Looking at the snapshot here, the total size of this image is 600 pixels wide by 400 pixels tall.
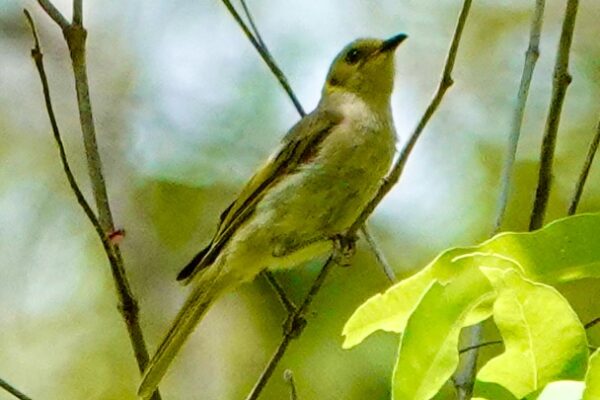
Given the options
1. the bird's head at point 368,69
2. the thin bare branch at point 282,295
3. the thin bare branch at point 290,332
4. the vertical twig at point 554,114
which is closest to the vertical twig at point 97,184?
the thin bare branch at point 290,332

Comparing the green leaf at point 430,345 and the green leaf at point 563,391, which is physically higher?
the green leaf at point 430,345

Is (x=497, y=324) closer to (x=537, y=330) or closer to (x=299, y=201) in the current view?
(x=537, y=330)

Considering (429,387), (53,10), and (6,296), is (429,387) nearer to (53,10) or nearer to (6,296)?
(53,10)

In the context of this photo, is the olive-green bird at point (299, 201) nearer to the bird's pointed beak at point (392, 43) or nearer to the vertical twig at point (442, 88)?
the bird's pointed beak at point (392, 43)

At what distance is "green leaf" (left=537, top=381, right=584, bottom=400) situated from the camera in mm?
1654

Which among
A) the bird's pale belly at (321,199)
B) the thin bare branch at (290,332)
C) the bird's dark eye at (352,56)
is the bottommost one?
the thin bare branch at (290,332)

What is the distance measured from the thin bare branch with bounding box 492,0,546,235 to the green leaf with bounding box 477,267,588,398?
1.39 meters

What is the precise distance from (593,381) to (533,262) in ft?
1.31

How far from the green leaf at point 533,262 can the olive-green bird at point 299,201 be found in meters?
2.49

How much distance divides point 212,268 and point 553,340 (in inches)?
122

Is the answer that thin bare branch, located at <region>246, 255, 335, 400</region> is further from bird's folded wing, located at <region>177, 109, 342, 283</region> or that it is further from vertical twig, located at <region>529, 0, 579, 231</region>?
bird's folded wing, located at <region>177, 109, 342, 283</region>

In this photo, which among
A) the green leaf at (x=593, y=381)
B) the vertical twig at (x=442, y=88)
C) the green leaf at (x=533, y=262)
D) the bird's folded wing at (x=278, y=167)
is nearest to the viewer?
the green leaf at (x=593, y=381)

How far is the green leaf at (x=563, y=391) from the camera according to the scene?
→ 165 centimetres

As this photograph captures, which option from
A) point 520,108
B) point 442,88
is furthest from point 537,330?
point 520,108
